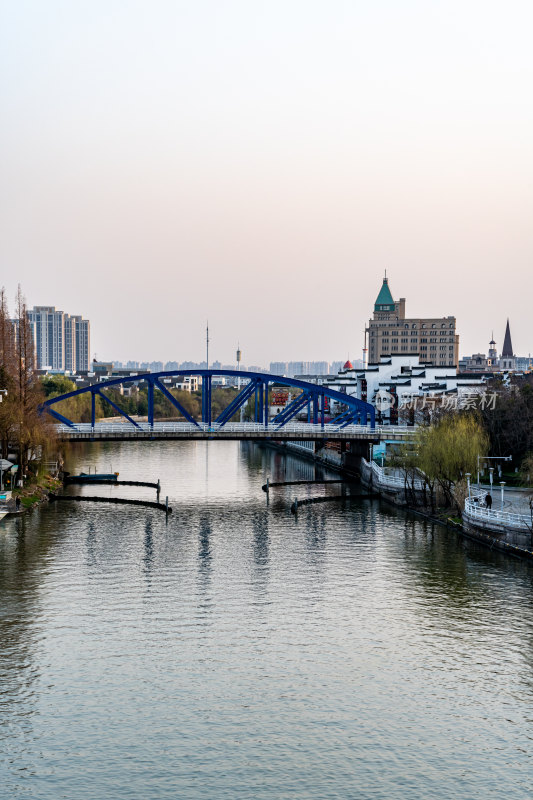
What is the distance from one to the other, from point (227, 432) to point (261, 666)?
49.5 m

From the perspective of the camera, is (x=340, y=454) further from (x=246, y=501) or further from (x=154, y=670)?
(x=154, y=670)

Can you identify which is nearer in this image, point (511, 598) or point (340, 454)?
point (511, 598)

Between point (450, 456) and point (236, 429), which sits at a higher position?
point (236, 429)

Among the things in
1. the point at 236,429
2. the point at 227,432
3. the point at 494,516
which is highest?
the point at 236,429

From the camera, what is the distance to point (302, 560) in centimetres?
4900

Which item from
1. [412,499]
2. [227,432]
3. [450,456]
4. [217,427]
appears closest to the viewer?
[450,456]

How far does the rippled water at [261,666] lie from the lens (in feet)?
80.2

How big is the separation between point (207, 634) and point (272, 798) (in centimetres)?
1230

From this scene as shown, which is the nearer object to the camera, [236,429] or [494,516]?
[494,516]

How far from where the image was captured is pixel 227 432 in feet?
265

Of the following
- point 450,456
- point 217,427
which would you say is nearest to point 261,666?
point 450,456

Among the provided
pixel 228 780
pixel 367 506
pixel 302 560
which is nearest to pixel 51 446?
pixel 367 506

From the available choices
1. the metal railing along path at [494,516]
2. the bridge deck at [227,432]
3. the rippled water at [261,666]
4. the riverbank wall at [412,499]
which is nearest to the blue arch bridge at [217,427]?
the bridge deck at [227,432]

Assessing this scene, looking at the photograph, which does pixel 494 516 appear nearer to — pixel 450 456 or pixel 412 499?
pixel 450 456
